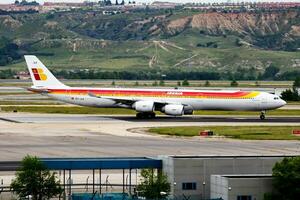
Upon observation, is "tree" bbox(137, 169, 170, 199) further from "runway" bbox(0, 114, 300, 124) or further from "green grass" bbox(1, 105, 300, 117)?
"green grass" bbox(1, 105, 300, 117)

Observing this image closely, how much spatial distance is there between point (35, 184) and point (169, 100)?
7132 cm

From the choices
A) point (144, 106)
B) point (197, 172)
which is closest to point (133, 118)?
point (144, 106)

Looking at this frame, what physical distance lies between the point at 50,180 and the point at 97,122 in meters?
64.2

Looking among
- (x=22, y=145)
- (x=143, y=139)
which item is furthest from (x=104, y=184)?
(x=143, y=139)

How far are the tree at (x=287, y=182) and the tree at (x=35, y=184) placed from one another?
39.8 feet

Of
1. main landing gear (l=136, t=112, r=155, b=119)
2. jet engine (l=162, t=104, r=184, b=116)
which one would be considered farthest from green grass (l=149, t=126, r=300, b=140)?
main landing gear (l=136, t=112, r=155, b=119)

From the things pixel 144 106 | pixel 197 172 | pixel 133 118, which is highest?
pixel 144 106

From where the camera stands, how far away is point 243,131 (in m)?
115

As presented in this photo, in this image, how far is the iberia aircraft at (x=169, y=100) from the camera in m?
134

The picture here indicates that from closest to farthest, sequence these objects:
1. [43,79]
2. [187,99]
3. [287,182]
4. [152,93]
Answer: [287,182]
[187,99]
[152,93]
[43,79]

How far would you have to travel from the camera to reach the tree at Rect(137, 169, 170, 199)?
6438cm

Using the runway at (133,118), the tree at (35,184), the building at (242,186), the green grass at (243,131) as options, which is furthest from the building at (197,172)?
the runway at (133,118)

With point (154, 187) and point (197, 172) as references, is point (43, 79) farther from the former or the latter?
point (154, 187)

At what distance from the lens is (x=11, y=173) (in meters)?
77.0
